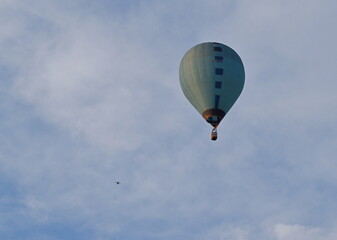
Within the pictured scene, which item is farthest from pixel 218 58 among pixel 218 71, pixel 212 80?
pixel 212 80

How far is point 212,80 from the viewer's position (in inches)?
5022

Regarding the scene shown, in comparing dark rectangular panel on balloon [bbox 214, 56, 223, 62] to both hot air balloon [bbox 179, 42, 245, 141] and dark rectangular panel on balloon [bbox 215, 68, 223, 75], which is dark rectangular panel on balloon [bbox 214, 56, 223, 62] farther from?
dark rectangular panel on balloon [bbox 215, 68, 223, 75]

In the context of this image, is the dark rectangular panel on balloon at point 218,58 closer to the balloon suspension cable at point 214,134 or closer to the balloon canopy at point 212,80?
the balloon canopy at point 212,80

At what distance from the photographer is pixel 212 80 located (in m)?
128

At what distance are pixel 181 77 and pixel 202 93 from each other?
4.64 metres

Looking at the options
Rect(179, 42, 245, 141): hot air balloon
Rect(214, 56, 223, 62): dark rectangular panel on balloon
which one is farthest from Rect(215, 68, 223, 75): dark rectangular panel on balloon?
Rect(214, 56, 223, 62): dark rectangular panel on balloon

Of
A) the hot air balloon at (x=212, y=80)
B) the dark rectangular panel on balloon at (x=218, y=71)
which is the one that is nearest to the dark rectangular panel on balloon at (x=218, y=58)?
the hot air balloon at (x=212, y=80)

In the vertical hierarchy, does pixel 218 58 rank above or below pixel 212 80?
above

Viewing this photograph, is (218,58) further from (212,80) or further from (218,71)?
(212,80)

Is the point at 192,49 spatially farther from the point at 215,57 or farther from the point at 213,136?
the point at 213,136

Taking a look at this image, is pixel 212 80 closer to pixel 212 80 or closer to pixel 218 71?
pixel 212 80

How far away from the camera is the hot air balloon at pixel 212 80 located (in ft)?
418

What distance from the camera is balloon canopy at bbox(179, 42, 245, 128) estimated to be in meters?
127

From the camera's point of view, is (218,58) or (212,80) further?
(218,58)
